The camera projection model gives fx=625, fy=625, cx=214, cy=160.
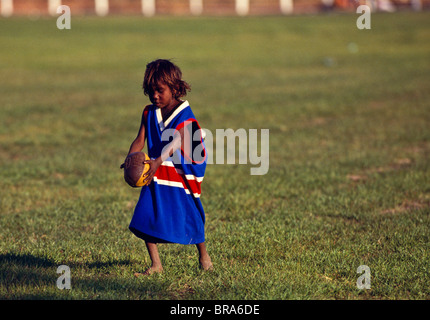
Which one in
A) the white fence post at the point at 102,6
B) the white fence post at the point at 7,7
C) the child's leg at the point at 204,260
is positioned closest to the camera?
the child's leg at the point at 204,260

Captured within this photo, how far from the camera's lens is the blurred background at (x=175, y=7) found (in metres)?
49.2

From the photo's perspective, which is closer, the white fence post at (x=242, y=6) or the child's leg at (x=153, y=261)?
the child's leg at (x=153, y=261)

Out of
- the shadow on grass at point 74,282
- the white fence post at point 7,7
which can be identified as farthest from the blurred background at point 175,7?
the shadow on grass at point 74,282

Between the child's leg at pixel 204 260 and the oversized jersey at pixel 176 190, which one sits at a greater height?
the oversized jersey at pixel 176 190

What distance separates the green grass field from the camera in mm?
4980

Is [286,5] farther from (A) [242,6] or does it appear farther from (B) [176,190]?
(B) [176,190]

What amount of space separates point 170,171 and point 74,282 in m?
1.14

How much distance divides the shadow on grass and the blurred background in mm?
45821

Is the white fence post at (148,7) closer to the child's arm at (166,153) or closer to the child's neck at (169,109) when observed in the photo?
the child's neck at (169,109)

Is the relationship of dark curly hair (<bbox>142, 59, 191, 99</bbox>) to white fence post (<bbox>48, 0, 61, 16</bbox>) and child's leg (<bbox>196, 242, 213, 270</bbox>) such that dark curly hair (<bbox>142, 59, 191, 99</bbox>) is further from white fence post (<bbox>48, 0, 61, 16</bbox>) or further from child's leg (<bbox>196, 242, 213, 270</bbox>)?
white fence post (<bbox>48, 0, 61, 16</bbox>)

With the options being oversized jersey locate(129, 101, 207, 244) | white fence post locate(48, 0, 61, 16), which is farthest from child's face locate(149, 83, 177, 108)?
white fence post locate(48, 0, 61, 16)

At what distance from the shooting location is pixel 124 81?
21.2m

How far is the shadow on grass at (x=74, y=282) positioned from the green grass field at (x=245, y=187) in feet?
0.05

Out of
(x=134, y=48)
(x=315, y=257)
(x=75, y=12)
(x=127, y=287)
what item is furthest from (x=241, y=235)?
(x=75, y=12)
